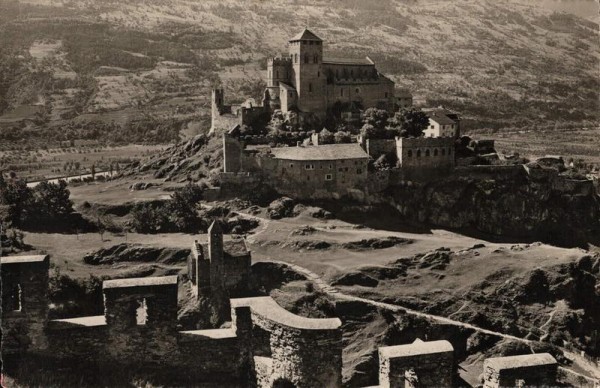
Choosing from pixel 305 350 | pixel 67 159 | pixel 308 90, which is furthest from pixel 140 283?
pixel 67 159

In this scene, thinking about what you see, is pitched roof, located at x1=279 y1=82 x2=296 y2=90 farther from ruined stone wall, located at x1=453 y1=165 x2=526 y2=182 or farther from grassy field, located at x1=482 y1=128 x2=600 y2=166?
grassy field, located at x1=482 y1=128 x2=600 y2=166

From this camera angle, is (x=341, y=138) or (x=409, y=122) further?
(x=409, y=122)

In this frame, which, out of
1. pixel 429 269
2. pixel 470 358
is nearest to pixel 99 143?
pixel 429 269

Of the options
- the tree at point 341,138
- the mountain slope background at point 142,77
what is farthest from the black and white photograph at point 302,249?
the mountain slope background at point 142,77

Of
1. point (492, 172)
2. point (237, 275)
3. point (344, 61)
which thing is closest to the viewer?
point (237, 275)

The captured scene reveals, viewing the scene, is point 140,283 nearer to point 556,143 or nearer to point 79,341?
point 79,341

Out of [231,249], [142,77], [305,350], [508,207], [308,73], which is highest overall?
[308,73]

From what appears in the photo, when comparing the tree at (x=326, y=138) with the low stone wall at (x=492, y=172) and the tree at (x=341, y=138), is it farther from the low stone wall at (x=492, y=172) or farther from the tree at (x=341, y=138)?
the low stone wall at (x=492, y=172)

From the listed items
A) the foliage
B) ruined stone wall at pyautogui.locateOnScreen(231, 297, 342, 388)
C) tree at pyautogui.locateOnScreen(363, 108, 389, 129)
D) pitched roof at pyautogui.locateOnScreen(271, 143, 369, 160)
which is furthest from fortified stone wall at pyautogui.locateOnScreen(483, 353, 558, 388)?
tree at pyautogui.locateOnScreen(363, 108, 389, 129)

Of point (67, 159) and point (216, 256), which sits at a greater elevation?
point (67, 159)
